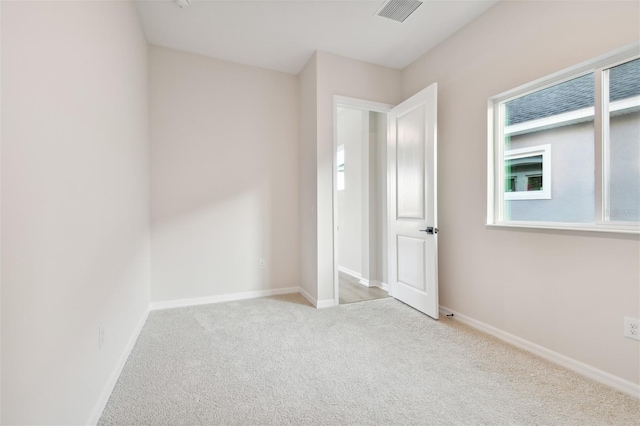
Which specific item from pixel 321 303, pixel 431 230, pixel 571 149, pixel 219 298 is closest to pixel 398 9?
pixel 571 149

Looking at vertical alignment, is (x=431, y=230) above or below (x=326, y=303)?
above

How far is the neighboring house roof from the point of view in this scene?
1.72 m

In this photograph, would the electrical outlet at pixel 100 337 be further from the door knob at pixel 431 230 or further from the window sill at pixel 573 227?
the window sill at pixel 573 227

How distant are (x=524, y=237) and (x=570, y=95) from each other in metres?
1.07

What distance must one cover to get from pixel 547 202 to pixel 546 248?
1.16 ft

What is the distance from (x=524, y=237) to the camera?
218cm

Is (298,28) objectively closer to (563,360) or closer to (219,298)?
(219,298)

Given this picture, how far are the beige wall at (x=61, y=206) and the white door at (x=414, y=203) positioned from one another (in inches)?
101

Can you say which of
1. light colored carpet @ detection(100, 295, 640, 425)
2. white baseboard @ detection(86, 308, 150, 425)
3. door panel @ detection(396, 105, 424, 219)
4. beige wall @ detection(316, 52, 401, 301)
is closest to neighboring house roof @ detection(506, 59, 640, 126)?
door panel @ detection(396, 105, 424, 219)

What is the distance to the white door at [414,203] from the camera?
2.71 metres

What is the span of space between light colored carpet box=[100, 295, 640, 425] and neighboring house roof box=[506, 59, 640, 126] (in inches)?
71.8

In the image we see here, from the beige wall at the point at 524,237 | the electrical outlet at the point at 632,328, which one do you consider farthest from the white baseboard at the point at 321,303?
the electrical outlet at the point at 632,328

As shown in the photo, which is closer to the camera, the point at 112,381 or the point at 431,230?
the point at 112,381

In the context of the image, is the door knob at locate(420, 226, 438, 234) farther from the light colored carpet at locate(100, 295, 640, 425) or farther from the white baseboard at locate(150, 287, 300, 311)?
the white baseboard at locate(150, 287, 300, 311)
